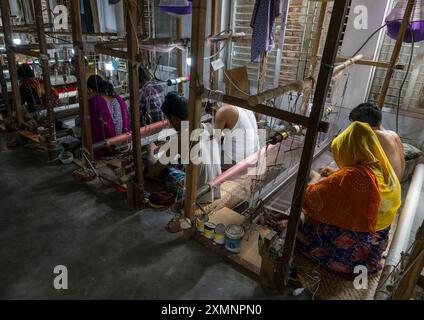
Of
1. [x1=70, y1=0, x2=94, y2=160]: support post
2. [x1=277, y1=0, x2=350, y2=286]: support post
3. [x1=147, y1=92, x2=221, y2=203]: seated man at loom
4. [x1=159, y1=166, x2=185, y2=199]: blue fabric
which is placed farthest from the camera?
[x1=159, y1=166, x2=185, y2=199]: blue fabric

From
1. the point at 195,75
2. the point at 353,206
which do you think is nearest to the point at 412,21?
the point at 353,206

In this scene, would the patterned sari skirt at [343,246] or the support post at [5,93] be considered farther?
the support post at [5,93]

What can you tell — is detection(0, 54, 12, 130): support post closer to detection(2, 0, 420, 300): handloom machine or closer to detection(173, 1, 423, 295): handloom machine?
detection(2, 0, 420, 300): handloom machine

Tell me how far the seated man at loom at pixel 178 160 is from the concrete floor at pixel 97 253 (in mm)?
375

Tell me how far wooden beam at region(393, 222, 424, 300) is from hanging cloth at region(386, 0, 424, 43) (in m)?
2.84

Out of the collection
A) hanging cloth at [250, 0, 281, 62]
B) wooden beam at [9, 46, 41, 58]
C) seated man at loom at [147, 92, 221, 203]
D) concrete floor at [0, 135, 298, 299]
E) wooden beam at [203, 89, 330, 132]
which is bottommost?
concrete floor at [0, 135, 298, 299]

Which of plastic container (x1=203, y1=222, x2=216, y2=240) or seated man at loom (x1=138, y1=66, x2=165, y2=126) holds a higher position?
seated man at loom (x1=138, y1=66, x2=165, y2=126)

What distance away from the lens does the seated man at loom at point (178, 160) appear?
2801mm

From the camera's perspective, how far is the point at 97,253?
2.41m

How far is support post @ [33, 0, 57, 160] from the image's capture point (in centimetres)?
312

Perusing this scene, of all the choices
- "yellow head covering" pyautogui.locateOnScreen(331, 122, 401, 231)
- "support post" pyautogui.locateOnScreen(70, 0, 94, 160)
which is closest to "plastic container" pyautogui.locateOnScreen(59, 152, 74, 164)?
"support post" pyautogui.locateOnScreen(70, 0, 94, 160)

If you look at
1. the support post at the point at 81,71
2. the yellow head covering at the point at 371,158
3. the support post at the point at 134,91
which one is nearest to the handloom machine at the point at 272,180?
the yellow head covering at the point at 371,158

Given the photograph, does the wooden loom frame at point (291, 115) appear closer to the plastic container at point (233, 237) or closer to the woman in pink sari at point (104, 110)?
the plastic container at point (233, 237)
